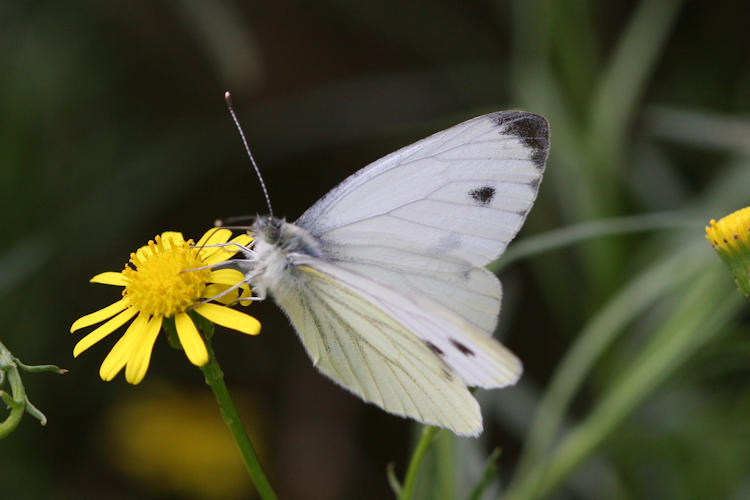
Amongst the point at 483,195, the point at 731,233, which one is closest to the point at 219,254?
the point at 483,195

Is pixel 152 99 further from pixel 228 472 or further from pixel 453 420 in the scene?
pixel 453 420

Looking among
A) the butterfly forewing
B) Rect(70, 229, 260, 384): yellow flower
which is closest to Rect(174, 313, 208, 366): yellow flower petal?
Rect(70, 229, 260, 384): yellow flower

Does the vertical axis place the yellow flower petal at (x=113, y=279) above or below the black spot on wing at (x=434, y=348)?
above

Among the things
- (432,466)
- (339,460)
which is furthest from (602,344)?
(339,460)

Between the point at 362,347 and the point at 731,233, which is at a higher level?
the point at 731,233

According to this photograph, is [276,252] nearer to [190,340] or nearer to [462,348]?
[190,340]

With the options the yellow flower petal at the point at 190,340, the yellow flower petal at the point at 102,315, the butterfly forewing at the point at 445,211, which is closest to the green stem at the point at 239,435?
the yellow flower petal at the point at 190,340

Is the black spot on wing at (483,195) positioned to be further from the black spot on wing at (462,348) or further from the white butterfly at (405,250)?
the black spot on wing at (462,348)
